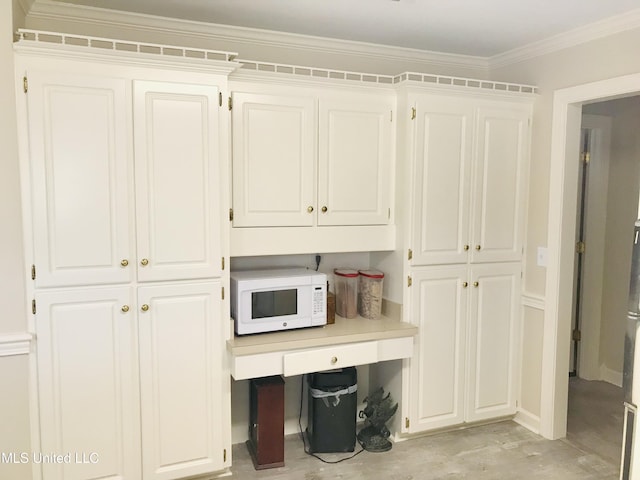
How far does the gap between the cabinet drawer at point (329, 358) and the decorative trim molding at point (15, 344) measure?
120cm

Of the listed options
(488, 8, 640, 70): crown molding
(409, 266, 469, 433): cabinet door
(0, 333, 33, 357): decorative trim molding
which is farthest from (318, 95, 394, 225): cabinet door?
(0, 333, 33, 357): decorative trim molding

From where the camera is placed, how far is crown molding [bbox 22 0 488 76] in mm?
2607

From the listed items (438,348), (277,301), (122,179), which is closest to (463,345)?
(438,348)

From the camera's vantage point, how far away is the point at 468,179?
3090mm

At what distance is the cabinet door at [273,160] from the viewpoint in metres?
2.65

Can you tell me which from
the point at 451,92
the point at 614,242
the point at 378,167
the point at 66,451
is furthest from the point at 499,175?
the point at 66,451

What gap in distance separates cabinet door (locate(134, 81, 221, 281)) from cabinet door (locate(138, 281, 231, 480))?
0.14 m

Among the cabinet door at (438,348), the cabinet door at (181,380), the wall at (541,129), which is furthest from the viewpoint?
the cabinet door at (438,348)

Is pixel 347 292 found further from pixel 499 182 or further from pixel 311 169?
pixel 499 182

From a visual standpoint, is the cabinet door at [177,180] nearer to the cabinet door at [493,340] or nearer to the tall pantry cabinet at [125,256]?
the tall pantry cabinet at [125,256]

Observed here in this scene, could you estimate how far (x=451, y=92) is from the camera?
2980 mm

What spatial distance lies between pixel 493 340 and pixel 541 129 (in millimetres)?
1381

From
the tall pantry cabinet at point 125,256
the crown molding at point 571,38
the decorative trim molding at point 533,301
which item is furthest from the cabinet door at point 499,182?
the tall pantry cabinet at point 125,256

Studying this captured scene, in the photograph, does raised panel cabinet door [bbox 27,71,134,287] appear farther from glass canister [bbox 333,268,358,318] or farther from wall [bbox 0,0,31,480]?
glass canister [bbox 333,268,358,318]
